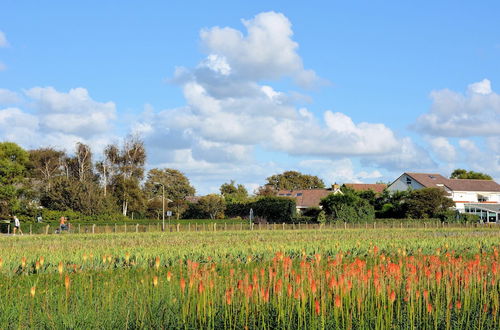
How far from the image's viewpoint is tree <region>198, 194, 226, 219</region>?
79.6 meters

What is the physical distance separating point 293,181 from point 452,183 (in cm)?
3499

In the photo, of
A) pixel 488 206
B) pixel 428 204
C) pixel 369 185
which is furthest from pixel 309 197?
pixel 428 204

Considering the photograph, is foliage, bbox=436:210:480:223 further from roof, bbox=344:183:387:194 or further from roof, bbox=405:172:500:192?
roof, bbox=344:183:387:194

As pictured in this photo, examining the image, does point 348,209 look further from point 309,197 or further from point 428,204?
point 309,197

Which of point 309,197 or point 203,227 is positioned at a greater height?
point 309,197

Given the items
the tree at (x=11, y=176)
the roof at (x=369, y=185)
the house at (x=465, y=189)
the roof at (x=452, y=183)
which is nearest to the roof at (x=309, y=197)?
the house at (x=465, y=189)

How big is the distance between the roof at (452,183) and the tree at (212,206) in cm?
3094

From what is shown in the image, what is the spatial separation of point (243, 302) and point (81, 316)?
2.51 metres

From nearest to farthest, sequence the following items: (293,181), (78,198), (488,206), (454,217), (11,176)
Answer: (11,176) → (78,198) → (454,217) → (488,206) → (293,181)

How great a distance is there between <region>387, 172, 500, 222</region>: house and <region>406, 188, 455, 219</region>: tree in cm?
1681

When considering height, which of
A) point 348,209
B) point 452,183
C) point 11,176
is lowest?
point 348,209

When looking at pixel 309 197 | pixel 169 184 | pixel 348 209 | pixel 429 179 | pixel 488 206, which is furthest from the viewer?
pixel 169 184

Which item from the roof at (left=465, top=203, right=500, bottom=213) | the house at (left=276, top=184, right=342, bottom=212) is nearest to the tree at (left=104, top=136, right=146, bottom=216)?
the house at (left=276, top=184, right=342, bottom=212)

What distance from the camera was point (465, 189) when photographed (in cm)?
9188
